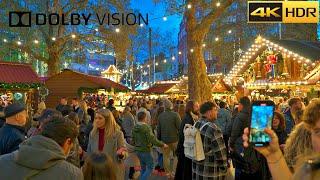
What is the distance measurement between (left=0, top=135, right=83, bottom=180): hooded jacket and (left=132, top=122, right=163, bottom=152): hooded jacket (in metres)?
6.00

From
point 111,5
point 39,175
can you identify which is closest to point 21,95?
point 111,5

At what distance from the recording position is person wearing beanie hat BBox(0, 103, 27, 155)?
5.53m

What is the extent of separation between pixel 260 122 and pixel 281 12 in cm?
744

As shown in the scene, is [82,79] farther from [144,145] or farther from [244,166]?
[244,166]

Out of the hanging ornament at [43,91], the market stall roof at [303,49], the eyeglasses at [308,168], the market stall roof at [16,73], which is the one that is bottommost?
the eyeglasses at [308,168]

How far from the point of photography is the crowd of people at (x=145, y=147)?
125 inches

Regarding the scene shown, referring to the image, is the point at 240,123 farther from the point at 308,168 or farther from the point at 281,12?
the point at 308,168

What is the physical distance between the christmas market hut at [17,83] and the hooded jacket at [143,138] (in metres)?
10.4

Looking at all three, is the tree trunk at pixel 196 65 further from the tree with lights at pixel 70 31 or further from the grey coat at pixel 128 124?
the tree with lights at pixel 70 31

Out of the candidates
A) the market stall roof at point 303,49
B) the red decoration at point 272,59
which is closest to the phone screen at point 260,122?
the market stall roof at point 303,49

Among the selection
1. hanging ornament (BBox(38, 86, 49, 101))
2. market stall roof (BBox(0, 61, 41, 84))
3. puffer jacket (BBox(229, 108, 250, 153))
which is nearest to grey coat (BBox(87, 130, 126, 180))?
puffer jacket (BBox(229, 108, 250, 153))

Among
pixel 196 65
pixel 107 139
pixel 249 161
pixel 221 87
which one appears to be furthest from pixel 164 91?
pixel 249 161

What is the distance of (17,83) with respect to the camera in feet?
64.0

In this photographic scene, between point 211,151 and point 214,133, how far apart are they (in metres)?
0.24
